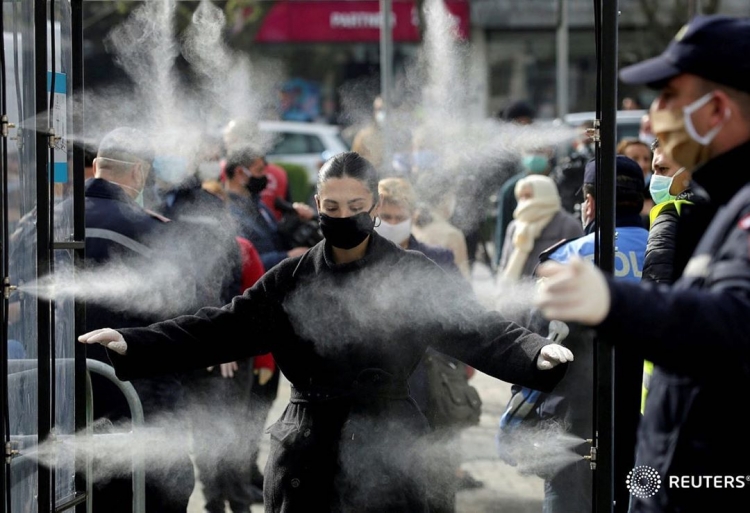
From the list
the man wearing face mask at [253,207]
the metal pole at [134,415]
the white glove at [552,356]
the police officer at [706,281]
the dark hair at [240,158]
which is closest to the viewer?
the police officer at [706,281]

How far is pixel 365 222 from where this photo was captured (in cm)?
366

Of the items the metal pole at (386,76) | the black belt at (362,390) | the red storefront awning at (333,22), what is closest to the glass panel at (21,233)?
the black belt at (362,390)

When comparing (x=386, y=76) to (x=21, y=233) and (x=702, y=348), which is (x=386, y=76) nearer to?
(x=21, y=233)

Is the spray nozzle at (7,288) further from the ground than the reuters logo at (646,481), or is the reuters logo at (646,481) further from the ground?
the spray nozzle at (7,288)

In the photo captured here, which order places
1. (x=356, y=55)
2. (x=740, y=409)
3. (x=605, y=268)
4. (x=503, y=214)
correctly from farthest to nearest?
1. (x=356, y=55)
2. (x=503, y=214)
3. (x=605, y=268)
4. (x=740, y=409)

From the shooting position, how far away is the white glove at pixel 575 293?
6.68 ft

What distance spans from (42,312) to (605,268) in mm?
1826

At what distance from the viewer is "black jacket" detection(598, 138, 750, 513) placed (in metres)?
2.10

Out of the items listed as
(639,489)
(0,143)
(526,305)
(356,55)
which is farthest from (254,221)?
(356,55)

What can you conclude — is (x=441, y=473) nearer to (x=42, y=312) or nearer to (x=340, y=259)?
(x=340, y=259)

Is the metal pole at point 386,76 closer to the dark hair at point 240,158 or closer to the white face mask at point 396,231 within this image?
the dark hair at point 240,158

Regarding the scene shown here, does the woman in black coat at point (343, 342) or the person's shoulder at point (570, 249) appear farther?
the person's shoulder at point (570, 249)

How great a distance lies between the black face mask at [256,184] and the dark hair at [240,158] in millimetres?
129

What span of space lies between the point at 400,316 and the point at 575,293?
1.71 m
